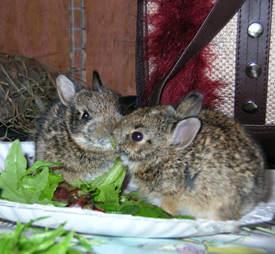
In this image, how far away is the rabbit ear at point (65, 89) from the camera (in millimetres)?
2441

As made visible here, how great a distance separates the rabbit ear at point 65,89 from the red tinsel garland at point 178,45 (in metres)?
0.73

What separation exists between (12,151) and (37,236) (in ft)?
2.26

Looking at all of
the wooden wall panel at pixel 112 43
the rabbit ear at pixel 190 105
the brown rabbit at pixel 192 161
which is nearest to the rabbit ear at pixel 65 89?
the brown rabbit at pixel 192 161

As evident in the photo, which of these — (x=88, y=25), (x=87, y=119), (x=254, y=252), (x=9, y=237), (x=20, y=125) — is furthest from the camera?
(x=88, y=25)

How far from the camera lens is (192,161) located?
1857mm

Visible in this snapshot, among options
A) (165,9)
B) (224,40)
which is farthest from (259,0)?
(165,9)

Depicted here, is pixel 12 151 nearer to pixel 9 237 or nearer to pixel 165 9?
pixel 9 237

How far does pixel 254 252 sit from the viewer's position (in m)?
1.56

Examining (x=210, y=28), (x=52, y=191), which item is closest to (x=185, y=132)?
(x=52, y=191)

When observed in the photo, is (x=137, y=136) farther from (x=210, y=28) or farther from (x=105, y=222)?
(x=210, y=28)

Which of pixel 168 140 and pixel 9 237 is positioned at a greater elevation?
pixel 168 140

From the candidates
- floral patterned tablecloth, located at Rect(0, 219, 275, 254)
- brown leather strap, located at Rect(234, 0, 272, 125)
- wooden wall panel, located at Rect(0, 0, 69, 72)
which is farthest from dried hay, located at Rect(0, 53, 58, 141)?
floral patterned tablecloth, located at Rect(0, 219, 275, 254)

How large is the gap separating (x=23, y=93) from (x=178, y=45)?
2041mm

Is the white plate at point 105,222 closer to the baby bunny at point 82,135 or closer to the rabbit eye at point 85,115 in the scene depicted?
the baby bunny at point 82,135
